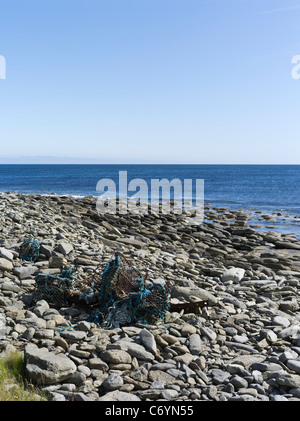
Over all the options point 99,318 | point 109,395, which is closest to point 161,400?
point 109,395

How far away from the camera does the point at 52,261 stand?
26.7 feet

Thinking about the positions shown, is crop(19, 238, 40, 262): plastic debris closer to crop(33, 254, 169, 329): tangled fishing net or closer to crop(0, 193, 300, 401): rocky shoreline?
crop(0, 193, 300, 401): rocky shoreline

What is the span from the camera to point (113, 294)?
21.2 ft

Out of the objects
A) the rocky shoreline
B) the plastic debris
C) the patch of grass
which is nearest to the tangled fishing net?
the rocky shoreline

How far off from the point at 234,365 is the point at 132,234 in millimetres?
10451

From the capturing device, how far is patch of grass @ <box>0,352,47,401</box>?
401cm

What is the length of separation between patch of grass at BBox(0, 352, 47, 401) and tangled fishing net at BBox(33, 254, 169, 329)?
157cm

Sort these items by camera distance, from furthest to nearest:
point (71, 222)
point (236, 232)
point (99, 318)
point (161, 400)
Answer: point (236, 232)
point (71, 222)
point (99, 318)
point (161, 400)

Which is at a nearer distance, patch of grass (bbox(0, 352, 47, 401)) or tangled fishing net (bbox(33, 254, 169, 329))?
patch of grass (bbox(0, 352, 47, 401))

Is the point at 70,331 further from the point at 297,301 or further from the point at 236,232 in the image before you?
the point at 236,232

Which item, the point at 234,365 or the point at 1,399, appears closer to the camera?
the point at 1,399

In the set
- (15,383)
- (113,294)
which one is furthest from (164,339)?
(15,383)

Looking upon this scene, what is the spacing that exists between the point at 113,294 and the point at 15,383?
2352 mm

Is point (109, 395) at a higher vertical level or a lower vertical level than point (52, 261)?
lower
